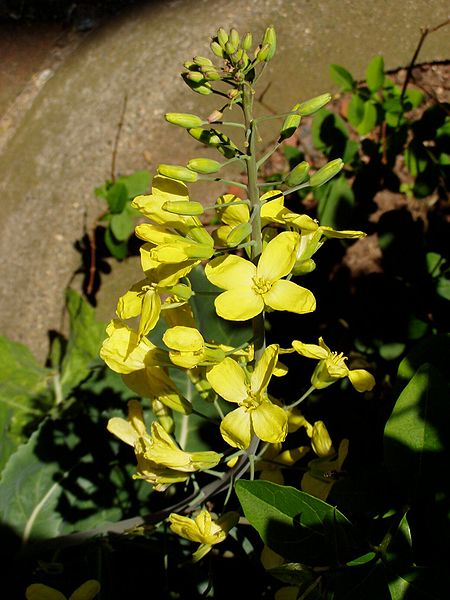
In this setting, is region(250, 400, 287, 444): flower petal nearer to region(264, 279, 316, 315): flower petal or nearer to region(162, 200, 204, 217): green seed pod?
region(264, 279, 316, 315): flower petal

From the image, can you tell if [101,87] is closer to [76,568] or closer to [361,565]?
[76,568]

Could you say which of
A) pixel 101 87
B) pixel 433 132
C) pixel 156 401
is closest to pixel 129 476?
pixel 156 401

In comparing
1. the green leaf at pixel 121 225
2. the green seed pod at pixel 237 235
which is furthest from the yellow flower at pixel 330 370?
the green leaf at pixel 121 225

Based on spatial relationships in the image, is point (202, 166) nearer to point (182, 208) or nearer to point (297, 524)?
point (182, 208)

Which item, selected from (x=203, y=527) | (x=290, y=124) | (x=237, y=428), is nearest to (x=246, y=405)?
(x=237, y=428)

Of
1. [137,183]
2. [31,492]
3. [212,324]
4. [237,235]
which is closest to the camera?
[237,235]

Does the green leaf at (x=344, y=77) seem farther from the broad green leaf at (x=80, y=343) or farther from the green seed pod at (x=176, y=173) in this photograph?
the broad green leaf at (x=80, y=343)
